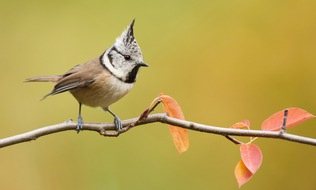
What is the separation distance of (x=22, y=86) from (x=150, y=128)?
93 cm

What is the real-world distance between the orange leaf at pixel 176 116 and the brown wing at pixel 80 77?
1069 millimetres

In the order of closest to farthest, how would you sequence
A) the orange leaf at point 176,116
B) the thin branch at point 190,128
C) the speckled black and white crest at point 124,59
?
the thin branch at point 190,128
the orange leaf at point 176,116
the speckled black and white crest at point 124,59

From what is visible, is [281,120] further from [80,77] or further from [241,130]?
[80,77]

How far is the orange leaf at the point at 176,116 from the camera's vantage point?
1.77 meters

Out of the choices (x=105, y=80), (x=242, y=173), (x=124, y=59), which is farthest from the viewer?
(x=105, y=80)

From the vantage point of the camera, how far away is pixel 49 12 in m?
4.91

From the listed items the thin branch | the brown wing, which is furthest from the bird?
the thin branch

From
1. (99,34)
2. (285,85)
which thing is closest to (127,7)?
(99,34)

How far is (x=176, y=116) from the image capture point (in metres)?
1.77

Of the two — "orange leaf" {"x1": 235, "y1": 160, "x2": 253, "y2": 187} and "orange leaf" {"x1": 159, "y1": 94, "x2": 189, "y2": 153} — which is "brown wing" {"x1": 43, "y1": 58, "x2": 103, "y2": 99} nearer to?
"orange leaf" {"x1": 159, "y1": 94, "x2": 189, "y2": 153}

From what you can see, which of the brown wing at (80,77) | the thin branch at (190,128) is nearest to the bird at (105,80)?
the brown wing at (80,77)

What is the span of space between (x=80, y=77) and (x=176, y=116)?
49.2 inches

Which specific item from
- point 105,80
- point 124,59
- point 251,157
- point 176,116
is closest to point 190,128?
point 176,116

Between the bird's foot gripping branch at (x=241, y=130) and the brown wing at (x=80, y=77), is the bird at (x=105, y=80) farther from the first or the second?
the bird's foot gripping branch at (x=241, y=130)
